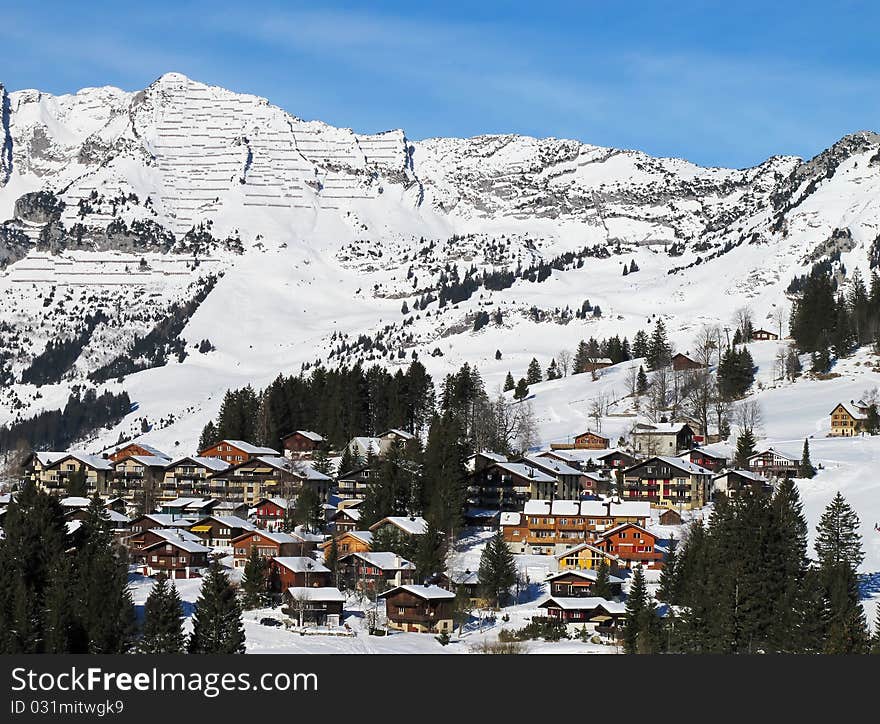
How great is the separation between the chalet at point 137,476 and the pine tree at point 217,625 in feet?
174

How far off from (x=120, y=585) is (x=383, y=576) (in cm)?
1947

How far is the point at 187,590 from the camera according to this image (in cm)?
7919

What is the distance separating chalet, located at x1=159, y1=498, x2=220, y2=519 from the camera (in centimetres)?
10393

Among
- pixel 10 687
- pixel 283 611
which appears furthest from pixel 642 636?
pixel 10 687

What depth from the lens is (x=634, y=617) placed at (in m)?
64.9

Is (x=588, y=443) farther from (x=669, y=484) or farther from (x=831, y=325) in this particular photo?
(x=831, y=325)

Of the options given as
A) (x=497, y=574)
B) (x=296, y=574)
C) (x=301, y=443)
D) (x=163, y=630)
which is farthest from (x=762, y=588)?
(x=301, y=443)

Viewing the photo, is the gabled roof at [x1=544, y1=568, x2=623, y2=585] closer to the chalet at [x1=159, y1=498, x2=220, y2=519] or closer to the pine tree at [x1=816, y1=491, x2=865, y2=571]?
the pine tree at [x1=816, y1=491, x2=865, y2=571]

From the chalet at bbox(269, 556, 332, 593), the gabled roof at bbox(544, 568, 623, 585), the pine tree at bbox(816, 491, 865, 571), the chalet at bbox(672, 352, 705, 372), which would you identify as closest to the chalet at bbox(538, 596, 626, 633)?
the gabled roof at bbox(544, 568, 623, 585)

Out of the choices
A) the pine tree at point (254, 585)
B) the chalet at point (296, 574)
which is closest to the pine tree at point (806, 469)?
the chalet at point (296, 574)

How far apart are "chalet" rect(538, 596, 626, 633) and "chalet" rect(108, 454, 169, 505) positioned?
5049 cm

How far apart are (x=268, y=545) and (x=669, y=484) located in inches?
1219

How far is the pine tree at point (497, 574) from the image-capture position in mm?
75688

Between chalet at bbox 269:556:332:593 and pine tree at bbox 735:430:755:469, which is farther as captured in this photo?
pine tree at bbox 735:430:755:469
